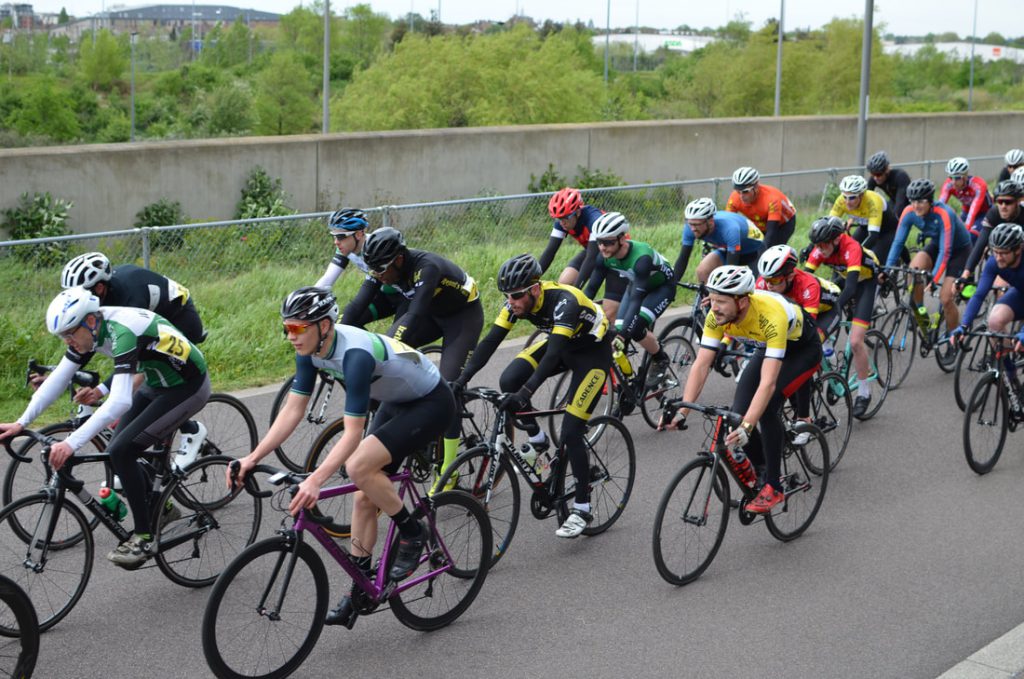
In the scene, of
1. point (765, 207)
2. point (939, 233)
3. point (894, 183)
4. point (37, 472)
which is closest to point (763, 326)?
point (37, 472)

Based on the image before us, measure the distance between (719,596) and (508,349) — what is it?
665 cm

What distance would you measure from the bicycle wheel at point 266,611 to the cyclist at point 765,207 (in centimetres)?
800

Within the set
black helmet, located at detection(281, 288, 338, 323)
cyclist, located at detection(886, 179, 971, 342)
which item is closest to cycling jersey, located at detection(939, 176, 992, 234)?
cyclist, located at detection(886, 179, 971, 342)

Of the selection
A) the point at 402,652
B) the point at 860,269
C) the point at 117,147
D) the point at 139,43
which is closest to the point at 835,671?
the point at 402,652

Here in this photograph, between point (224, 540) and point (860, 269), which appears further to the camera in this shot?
point (860, 269)

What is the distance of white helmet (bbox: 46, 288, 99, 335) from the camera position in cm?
640

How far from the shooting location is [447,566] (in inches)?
251

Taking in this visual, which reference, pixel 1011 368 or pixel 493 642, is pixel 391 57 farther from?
pixel 493 642

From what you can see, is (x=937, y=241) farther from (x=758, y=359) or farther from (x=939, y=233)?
(x=758, y=359)

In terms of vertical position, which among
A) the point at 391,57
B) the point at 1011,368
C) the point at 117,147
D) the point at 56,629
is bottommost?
the point at 56,629

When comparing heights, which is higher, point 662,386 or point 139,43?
point 139,43

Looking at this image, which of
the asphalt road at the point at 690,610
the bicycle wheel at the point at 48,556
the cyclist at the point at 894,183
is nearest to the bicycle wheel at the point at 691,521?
the asphalt road at the point at 690,610

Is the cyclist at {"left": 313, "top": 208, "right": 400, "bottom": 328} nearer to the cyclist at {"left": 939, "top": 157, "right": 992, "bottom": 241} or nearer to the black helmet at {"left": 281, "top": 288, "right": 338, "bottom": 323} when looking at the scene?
the black helmet at {"left": 281, "top": 288, "right": 338, "bottom": 323}

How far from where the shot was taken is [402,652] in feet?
20.1
